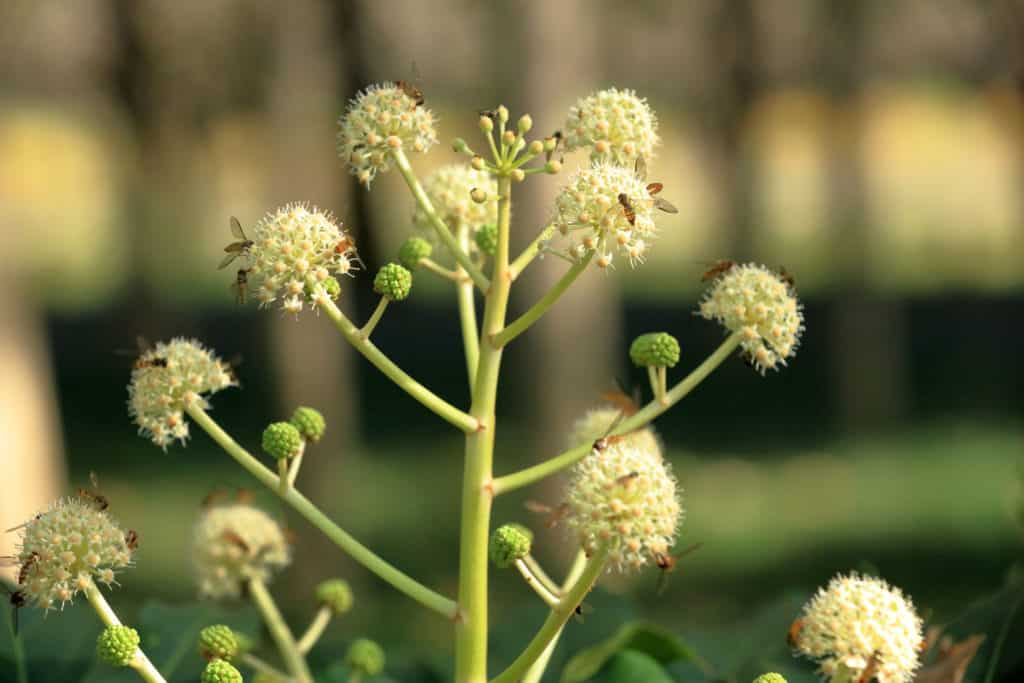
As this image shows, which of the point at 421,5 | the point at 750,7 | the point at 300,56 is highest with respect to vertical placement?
the point at 750,7

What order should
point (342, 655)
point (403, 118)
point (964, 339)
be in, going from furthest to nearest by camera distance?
point (964, 339), point (342, 655), point (403, 118)

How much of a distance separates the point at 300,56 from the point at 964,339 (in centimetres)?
2475

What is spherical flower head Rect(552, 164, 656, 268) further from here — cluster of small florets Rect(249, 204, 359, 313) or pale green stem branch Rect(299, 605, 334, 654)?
pale green stem branch Rect(299, 605, 334, 654)

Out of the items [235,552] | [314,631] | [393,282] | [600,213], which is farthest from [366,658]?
[600,213]

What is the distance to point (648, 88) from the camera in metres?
22.6

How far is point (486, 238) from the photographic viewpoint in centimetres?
211

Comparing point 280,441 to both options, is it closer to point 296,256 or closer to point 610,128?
point 296,256

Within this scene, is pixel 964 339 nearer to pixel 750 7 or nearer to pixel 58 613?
pixel 750 7

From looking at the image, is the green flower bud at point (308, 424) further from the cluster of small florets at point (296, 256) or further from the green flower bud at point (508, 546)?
the green flower bud at point (508, 546)

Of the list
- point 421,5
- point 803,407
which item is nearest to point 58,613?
point 421,5

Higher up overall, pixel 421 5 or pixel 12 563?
pixel 421 5

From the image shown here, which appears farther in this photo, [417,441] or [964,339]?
[964,339]

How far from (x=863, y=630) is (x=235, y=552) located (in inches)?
48.5

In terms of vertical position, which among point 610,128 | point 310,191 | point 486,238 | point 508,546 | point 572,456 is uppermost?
point 310,191
